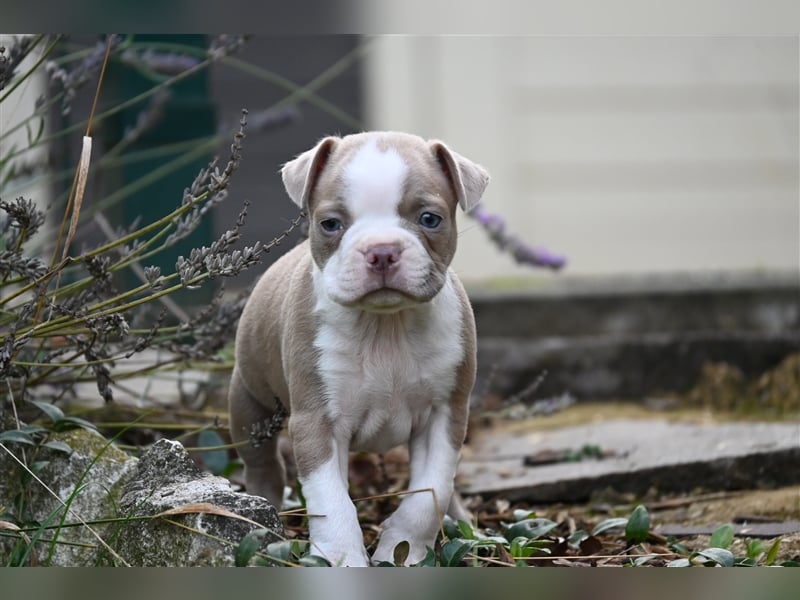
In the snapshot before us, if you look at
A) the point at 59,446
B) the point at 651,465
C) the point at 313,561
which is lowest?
the point at 313,561

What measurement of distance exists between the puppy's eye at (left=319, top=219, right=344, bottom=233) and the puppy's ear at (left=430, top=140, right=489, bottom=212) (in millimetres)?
286

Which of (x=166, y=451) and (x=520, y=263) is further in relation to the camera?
(x=520, y=263)

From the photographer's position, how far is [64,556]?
2.41 metres

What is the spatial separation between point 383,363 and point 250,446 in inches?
24.9

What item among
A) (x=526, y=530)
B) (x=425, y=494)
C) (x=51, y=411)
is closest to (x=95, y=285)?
(x=51, y=411)

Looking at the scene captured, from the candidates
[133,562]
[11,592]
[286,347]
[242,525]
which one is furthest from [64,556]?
[11,592]

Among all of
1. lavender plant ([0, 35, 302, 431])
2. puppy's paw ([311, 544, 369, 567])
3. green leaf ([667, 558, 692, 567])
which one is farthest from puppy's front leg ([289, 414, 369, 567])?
green leaf ([667, 558, 692, 567])

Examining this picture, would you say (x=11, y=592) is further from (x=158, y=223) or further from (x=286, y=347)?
(x=286, y=347)

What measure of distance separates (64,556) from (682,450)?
2270 millimetres

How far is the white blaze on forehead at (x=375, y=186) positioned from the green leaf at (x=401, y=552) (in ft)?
2.33

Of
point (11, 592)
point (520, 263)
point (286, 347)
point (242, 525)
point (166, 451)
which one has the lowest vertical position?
point (11, 592)

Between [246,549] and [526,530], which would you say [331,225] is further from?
[526,530]

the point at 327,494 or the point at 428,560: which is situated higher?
the point at 327,494

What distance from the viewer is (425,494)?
259 centimetres
